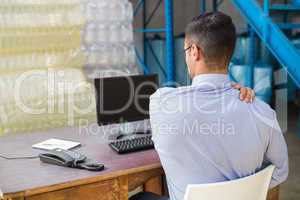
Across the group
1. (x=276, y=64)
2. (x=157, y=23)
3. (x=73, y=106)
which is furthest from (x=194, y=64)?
(x=157, y=23)

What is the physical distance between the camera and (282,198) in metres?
3.23

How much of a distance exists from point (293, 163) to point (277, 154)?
2.72 metres

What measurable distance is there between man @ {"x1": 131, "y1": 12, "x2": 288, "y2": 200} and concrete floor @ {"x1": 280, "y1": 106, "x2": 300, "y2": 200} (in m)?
2.04

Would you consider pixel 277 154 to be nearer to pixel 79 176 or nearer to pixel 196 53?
pixel 196 53

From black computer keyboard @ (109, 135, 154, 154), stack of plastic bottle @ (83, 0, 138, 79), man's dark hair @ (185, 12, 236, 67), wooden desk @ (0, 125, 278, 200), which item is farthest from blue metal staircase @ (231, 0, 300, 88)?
man's dark hair @ (185, 12, 236, 67)

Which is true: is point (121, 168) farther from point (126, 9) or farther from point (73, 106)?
point (126, 9)

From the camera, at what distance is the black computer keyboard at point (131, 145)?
195 centimetres

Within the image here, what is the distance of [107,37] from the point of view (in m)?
3.89

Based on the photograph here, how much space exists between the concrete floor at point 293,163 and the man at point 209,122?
2038mm

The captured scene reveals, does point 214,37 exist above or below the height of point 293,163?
above

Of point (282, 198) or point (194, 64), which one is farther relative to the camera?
point (282, 198)

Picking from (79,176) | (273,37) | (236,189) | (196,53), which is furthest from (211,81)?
(273,37)

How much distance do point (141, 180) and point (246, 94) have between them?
632 millimetres

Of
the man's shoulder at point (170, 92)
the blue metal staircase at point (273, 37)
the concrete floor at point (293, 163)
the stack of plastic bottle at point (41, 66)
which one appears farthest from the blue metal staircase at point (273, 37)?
the man's shoulder at point (170, 92)
